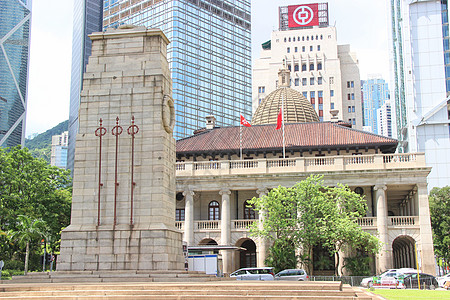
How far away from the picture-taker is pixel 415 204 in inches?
2131

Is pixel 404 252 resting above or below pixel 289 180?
below

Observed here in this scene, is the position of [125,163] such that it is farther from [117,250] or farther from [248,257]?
[248,257]

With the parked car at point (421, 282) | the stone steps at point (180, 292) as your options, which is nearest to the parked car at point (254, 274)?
the parked car at point (421, 282)

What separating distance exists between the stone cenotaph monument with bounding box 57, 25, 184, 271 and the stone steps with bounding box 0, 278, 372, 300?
5.52 metres

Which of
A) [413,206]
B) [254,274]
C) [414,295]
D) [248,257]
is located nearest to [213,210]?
[248,257]

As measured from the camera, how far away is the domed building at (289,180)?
52562 millimetres

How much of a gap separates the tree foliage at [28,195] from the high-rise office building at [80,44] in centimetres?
12738

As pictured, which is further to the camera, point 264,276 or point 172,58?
point 172,58

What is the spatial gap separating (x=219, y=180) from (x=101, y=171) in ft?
97.7

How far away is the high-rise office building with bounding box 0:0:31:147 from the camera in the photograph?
541 feet

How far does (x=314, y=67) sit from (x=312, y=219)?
95.0m

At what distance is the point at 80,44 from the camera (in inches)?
7205

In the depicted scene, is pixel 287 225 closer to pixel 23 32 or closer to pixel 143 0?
pixel 143 0

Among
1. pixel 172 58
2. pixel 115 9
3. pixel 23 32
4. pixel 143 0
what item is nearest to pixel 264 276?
pixel 172 58
